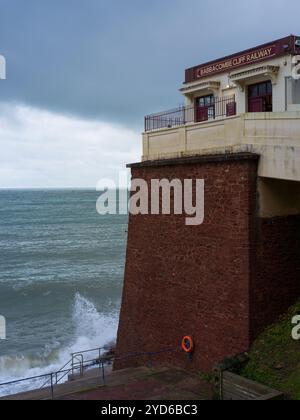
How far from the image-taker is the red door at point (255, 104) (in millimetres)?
16391

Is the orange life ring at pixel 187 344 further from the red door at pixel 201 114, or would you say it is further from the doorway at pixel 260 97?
the red door at pixel 201 114

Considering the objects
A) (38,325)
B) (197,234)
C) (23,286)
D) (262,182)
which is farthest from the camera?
(23,286)

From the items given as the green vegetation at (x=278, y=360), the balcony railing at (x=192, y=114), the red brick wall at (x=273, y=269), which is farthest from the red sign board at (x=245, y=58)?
the green vegetation at (x=278, y=360)

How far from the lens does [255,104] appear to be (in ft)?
54.3

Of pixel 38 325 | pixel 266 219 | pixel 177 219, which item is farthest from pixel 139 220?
pixel 38 325

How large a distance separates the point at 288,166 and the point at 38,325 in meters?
21.0

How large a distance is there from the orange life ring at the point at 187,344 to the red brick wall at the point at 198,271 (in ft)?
0.46

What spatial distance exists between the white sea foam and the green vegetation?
1057 centimetres

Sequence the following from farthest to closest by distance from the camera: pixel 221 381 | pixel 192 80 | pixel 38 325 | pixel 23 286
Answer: pixel 23 286 → pixel 38 325 → pixel 192 80 → pixel 221 381

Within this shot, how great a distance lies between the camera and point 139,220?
47.8ft

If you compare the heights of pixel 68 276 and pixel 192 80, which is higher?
pixel 192 80

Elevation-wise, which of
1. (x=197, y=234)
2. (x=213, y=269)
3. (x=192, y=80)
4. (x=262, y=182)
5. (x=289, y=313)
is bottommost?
(x=289, y=313)

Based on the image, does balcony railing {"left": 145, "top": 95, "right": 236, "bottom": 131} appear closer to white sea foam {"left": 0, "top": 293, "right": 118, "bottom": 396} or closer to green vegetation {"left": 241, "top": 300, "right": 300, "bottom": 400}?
green vegetation {"left": 241, "top": 300, "right": 300, "bottom": 400}
